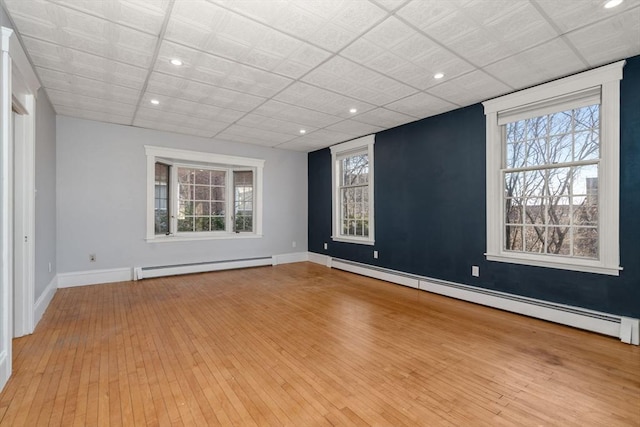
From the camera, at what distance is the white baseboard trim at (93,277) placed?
4496 mm

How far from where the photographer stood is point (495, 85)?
3.32m

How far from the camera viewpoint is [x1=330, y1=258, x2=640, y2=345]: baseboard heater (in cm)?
275

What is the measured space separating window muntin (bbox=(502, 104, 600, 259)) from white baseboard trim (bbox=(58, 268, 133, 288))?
5862mm

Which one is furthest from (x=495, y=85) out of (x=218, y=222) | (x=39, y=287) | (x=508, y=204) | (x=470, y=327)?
(x=39, y=287)

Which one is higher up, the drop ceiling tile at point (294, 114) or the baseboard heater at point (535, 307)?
the drop ceiling tile at point (294, 114)

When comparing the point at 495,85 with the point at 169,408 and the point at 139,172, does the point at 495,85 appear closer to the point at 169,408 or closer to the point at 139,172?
the point at 169,408

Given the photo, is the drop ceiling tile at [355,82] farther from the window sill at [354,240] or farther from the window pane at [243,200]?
the window pane at [243,200]

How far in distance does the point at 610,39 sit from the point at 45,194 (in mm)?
6242

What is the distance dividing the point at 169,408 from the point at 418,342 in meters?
2.08

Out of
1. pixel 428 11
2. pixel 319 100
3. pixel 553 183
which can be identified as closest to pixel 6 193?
pixel 319 100

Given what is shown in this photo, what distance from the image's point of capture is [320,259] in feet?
22.0

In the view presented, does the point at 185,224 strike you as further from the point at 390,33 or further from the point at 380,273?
the point at 390,33

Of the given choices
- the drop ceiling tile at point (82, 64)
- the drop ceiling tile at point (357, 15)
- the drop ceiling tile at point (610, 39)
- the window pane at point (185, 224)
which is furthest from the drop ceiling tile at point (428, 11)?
the window pane at point (185, 224)

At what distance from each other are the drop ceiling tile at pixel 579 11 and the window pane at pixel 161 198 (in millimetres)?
5740
